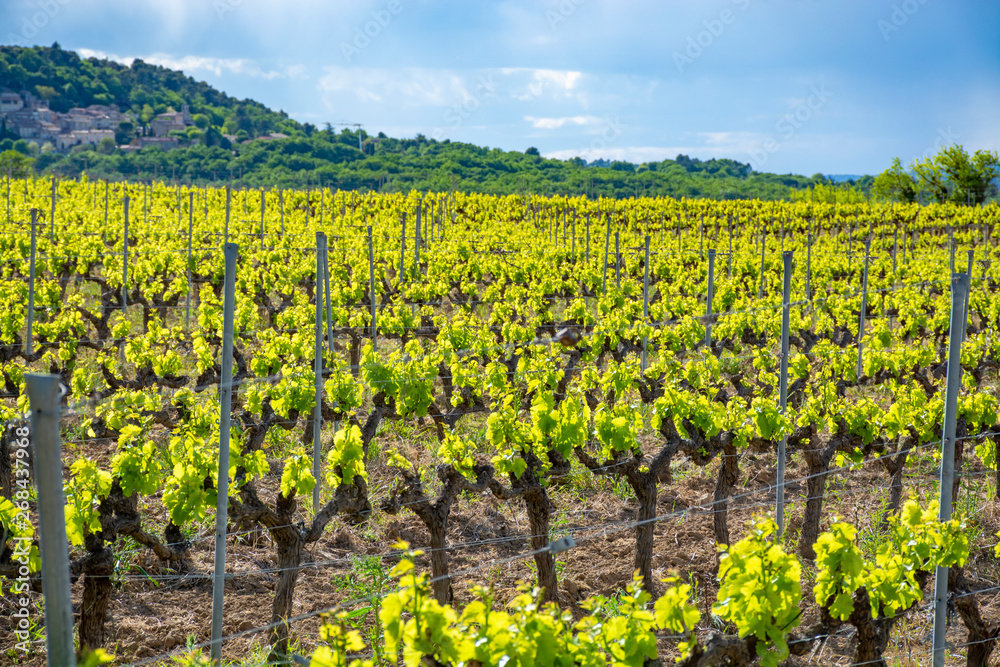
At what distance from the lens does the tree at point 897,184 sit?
51.6 metres

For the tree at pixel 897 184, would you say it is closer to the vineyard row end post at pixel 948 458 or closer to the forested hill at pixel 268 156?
the forested hill at pixel 268 156

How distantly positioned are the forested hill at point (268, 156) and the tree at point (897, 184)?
10348 mm

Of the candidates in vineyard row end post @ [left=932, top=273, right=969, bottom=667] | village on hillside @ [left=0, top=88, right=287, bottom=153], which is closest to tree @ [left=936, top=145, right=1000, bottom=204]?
vineyard row end post @ [left=932, top=273, right=969, bottom=667]

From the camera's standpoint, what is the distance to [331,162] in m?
77.1

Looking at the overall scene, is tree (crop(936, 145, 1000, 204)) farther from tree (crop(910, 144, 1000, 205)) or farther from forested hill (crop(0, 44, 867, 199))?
forested hill (crop(0, 44, 867, 199))

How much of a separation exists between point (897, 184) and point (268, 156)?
52992mm

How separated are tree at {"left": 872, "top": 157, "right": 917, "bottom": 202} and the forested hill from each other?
10.3 metres

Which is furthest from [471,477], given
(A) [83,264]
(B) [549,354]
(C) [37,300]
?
(A) [83,264]

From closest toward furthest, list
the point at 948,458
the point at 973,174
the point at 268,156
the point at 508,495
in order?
the point at 948,458 → the point at 508,495 → the point at 973,174 → the point at 268,156

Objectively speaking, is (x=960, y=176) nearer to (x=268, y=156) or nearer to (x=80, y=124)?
(x=268, y=156)

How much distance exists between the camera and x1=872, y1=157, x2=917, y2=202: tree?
5162cm

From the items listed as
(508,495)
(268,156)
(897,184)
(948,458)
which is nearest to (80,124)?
(268,156)

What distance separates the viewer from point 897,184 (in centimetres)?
5206

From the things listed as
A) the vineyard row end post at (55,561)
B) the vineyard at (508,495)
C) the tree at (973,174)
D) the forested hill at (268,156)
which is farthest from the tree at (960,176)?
the vineyard row end post at (55,561)
